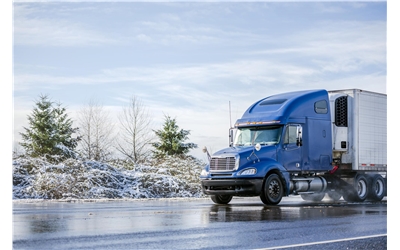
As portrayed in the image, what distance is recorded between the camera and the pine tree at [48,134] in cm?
3022

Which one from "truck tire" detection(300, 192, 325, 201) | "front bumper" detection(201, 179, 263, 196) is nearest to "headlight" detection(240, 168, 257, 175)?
"front bumper" detection(201, 179, 263, 196)

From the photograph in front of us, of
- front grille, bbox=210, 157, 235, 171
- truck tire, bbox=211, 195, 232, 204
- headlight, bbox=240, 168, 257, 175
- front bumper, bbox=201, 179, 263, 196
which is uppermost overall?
front grille, bbox=210, 157, 235, 171

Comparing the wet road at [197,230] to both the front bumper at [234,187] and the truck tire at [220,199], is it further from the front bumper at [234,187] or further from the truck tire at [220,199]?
the truck tire at [220,199]

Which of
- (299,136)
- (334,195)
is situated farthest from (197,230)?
(334,195)

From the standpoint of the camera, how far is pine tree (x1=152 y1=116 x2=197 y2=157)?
33.2 metres

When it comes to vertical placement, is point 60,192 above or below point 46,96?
below

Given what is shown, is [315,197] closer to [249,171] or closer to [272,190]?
[272,190]

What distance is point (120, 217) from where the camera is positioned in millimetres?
14109

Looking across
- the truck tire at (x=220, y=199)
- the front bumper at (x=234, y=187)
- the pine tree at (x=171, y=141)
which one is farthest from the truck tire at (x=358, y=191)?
the pine tree at (x=171, y=141)

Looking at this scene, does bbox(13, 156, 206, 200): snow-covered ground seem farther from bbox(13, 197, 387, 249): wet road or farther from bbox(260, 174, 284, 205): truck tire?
bbox(13, 197, 387, 249): wet road

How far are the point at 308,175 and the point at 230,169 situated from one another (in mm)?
3992

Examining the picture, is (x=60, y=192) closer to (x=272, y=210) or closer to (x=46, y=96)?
(x=46, y=96)

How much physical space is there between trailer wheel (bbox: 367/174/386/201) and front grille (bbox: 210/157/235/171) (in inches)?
285

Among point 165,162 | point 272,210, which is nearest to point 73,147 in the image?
point 165,162
